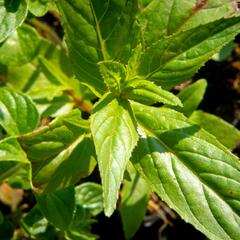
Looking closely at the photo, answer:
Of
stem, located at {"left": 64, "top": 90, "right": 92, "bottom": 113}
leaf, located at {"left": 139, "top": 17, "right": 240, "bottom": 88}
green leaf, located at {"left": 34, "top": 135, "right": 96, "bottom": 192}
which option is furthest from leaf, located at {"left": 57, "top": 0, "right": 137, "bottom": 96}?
stem, located at {"left": 64, "top": 90, "right": 92, "bottom": 113}

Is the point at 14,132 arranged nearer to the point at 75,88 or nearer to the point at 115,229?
the point at 75,88

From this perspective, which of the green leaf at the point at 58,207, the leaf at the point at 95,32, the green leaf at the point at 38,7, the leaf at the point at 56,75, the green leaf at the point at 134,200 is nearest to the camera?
the leaf at the point at 95,32

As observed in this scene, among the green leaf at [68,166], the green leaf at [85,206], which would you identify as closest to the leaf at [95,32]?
the green leaf at [68,166]

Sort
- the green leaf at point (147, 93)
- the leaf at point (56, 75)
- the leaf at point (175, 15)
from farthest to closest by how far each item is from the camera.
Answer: the leaf at point (56, 75) < the leaf at point (175, 15) < the green leaf at point (147, 93)

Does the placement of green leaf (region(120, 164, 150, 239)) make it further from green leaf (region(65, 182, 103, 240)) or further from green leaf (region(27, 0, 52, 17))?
green leaf (region(27, 0, 52, 17))

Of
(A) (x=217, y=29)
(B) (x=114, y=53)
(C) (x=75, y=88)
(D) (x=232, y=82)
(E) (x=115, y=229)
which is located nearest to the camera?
(A) (x=217, y=29)

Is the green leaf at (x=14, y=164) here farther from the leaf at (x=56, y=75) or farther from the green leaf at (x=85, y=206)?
the leaf at (x=56, y=75)

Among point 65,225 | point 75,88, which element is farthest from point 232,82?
point 65,225
